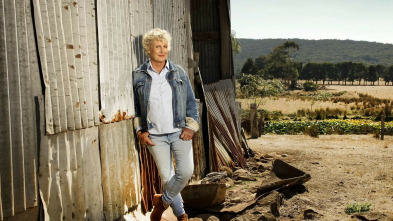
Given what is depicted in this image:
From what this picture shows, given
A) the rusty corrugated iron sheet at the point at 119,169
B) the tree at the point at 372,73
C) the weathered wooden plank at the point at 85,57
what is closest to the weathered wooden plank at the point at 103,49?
the weathered wooden plank at the point at 85,57

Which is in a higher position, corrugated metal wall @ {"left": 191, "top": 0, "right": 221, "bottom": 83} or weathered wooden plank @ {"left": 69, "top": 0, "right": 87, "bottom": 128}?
corrugated metal wall @ {"left": 191, "top": 0, "right": 221, "bottom": 83}

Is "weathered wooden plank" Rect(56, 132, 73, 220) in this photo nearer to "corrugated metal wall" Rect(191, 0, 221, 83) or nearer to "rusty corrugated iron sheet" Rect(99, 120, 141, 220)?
"rusty corrugated iron sheet" Rect(99, 120, 141, 220)

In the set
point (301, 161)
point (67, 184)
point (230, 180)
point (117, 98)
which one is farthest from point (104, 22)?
point (301, 161)

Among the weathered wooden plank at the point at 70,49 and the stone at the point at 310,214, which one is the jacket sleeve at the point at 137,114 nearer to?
the weathered wooden plank at the point at 70,49

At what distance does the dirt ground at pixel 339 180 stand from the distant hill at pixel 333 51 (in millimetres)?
146882

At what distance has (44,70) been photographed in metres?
2.67

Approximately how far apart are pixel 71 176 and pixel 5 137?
783 millimetres

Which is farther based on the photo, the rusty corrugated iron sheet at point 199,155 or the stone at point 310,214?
the rusty corrugated iron sheet at point 199,155

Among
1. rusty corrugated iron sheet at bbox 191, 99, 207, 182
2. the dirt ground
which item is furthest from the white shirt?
rusty corrugated iron sheet at bbox 191, 99, 207, 182

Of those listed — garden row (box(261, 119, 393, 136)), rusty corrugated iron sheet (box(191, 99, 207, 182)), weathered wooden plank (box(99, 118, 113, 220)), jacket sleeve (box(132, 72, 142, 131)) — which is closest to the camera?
jacket sleeve (box(132, 72, 142, 131))

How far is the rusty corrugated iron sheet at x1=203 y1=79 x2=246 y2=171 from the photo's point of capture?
796 cm

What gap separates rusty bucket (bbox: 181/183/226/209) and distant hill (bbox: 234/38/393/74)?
502 ft

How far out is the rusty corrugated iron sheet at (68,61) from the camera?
2.70m

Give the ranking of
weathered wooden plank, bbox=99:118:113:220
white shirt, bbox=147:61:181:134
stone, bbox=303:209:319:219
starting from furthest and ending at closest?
stone, bbox=303:209:319:219, weathered wooden plank, bbox=99:118:113:220, white shirt, bbox=147:61:181:134
